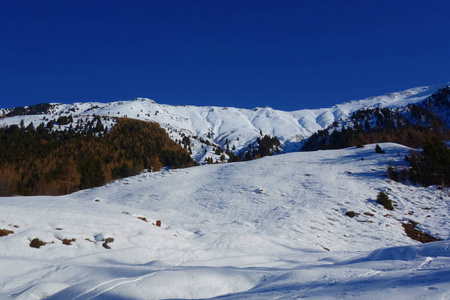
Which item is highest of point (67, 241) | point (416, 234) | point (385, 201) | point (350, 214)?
point (67, 241)

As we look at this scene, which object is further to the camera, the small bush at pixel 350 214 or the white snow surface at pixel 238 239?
the small bush at pixel 350 214

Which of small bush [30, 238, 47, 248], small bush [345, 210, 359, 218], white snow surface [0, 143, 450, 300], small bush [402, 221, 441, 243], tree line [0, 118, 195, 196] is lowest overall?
small bush [402, 221, 441, 243]

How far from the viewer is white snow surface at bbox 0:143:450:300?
590cm

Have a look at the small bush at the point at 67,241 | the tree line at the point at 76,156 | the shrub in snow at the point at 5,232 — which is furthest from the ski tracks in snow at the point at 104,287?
the tree line at the point at 76,156

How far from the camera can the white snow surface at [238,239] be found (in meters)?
5.90

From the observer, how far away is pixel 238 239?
14.5 metres

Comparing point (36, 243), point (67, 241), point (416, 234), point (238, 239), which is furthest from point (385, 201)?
point (36, 243)

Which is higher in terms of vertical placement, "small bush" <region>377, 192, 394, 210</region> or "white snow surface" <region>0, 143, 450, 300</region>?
"white snow surface" <region>0, 143, 450, 300</region>

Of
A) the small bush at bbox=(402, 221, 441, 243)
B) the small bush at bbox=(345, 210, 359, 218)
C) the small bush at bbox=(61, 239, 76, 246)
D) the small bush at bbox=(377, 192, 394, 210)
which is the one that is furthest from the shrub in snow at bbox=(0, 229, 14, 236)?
the small bush at bbox=(377, 192, 394, 210)

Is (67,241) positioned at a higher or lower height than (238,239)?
higher

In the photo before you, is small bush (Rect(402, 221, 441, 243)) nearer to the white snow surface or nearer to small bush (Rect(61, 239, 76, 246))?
the white snow surface

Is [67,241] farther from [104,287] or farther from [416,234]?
[416,234]

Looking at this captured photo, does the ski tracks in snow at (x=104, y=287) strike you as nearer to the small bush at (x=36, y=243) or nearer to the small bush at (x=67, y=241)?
the small bush at (x=67, y=241)

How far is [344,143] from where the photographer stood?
118 metres
